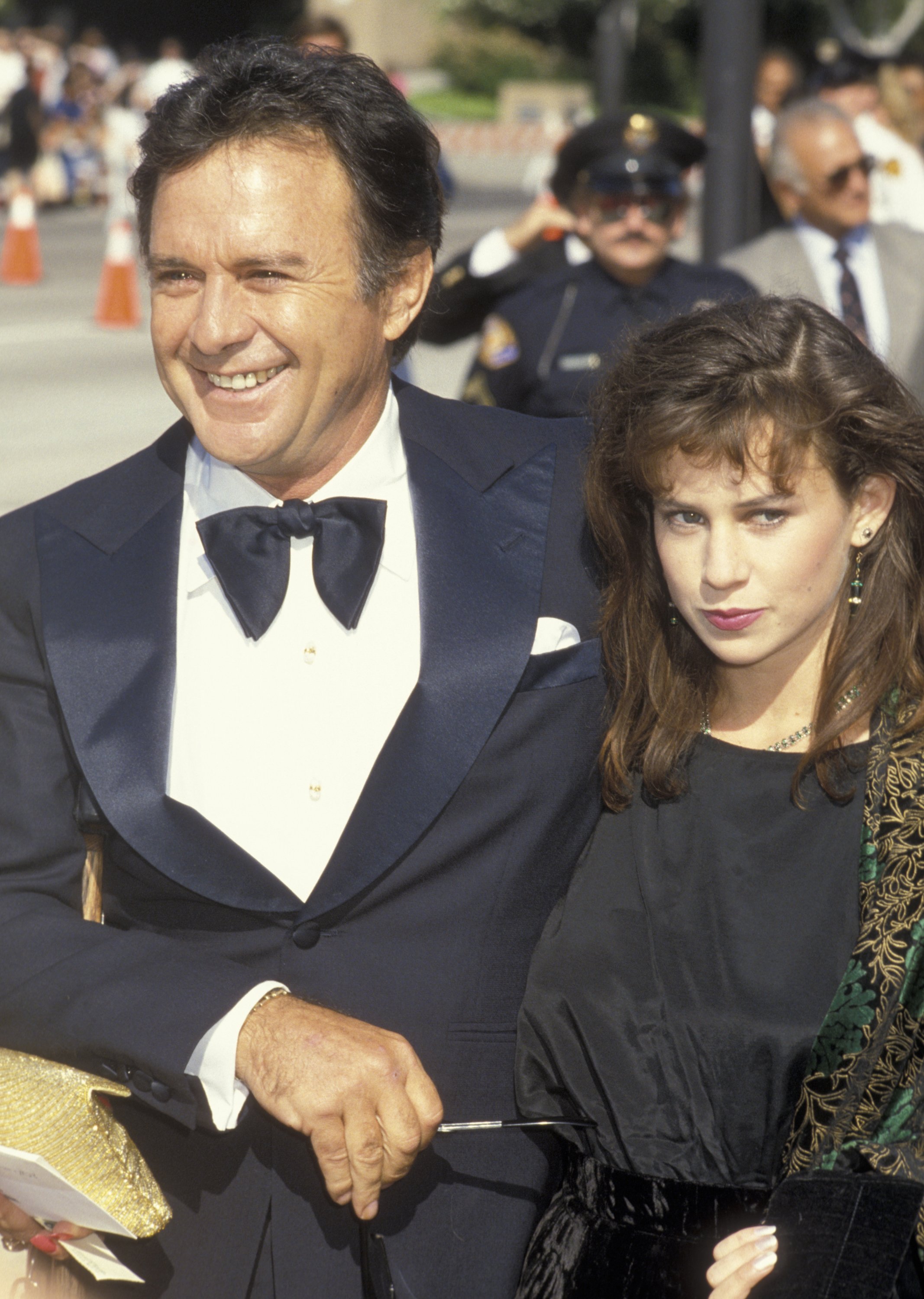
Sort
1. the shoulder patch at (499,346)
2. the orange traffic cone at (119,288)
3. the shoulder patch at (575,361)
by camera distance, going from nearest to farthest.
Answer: the shoulder patch at (575,361), the shoulder patch at (499,346), the orange traffic cone at (119,288)

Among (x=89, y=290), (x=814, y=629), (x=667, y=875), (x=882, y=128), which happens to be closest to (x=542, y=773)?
(x=667, y=875)

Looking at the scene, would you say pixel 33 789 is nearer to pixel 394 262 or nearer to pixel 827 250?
pixel 394 262

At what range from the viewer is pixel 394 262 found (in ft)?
7.93

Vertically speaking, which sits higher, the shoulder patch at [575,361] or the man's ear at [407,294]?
the man's ear at [407,294]

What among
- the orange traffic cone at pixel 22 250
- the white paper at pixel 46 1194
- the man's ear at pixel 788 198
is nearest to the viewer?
the white paper at pixel 46 1194

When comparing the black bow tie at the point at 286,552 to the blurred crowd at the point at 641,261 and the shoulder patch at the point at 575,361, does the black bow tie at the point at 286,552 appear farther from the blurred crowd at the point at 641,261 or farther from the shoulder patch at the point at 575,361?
the shoulder patch at the point at 575,361

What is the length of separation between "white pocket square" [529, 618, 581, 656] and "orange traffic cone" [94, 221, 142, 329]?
11.2 meters

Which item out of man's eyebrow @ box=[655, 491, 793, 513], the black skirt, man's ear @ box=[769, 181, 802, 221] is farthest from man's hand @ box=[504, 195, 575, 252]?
the black skirt

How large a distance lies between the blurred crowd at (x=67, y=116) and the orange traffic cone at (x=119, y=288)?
404 centimetres

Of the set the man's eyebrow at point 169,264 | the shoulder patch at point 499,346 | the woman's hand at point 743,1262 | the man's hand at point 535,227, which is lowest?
the woman's hand at point 743,1262

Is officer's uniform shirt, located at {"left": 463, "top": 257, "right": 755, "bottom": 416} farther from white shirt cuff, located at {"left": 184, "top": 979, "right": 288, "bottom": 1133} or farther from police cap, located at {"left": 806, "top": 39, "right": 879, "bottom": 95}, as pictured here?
police cap, located at {"left": 806, "top": 39, "right": 879, "bottom": 95}

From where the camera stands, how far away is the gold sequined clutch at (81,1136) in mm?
1976

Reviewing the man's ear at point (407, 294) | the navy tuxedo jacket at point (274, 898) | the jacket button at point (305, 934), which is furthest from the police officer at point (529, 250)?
the jacket button at point (305, 934)

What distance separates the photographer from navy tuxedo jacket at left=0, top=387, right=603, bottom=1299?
2.15 meters
